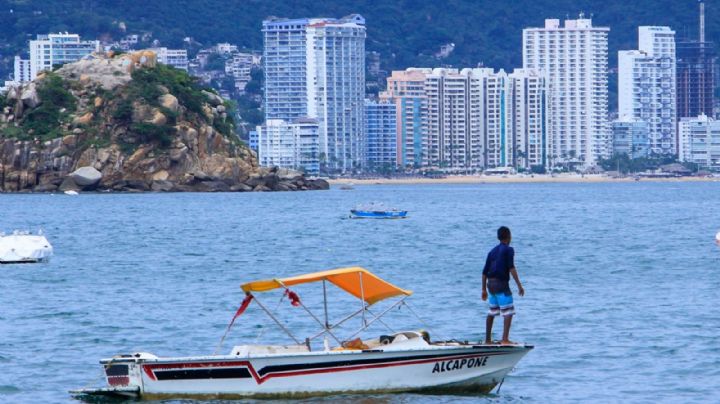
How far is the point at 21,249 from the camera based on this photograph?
5900 cm

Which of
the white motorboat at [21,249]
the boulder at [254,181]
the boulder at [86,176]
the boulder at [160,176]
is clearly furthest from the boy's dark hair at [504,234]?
the boulder at [254,181]

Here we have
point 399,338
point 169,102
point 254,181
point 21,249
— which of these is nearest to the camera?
point 399,338

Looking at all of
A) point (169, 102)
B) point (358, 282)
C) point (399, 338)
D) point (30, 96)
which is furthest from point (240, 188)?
point (399, 338)

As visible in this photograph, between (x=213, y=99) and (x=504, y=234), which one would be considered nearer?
(x=504, y=234)

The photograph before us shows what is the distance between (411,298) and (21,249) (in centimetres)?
1980

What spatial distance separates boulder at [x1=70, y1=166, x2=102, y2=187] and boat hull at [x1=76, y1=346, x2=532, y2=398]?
126987 millimetres

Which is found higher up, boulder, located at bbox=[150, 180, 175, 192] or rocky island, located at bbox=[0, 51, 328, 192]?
rocky island, located at bbox=[0, 51, 328, 192]

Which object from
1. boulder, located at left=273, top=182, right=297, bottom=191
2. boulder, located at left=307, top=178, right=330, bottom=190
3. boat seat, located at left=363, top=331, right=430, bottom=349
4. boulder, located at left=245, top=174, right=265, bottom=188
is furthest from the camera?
boulder, located at left=307, top=178, right=330, bottom=190

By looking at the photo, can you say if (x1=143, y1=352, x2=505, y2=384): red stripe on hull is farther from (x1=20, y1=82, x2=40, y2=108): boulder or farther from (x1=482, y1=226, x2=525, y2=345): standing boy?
(x1=20, y1=82, x2=40, y2=108): boulder

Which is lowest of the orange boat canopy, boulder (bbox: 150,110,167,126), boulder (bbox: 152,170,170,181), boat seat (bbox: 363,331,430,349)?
boat seat (bbox: 363,331,430,349)

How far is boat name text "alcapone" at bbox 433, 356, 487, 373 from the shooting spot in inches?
1062

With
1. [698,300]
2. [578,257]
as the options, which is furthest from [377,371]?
[578,257]

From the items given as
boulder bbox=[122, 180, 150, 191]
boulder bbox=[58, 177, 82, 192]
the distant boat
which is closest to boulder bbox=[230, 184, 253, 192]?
boulder bbox=[122, 180, 150, 191]

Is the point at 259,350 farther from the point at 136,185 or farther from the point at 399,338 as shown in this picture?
the point at 136,185
